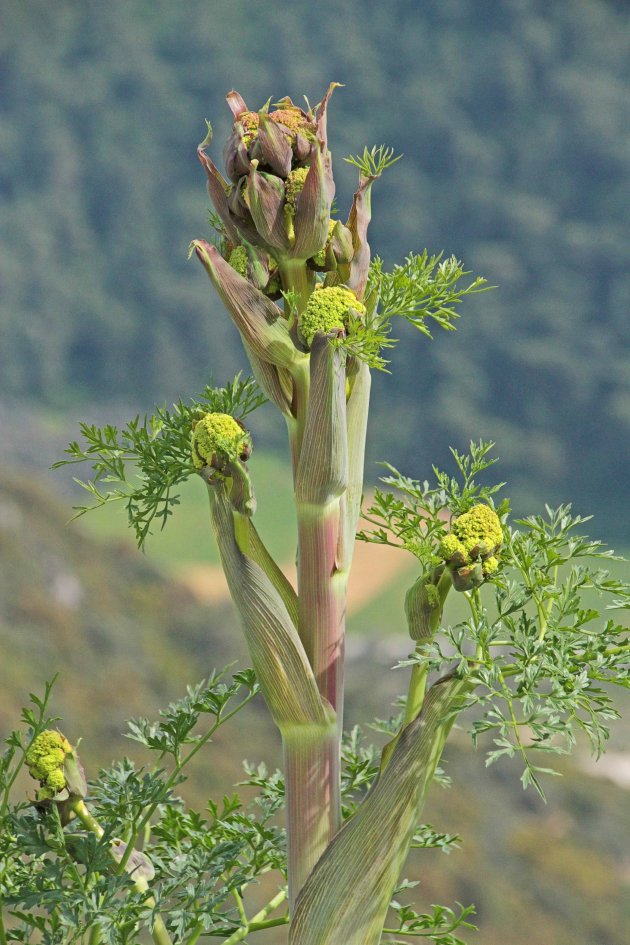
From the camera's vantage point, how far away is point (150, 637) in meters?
Result: 5.24

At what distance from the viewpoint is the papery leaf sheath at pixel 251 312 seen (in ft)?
3.19

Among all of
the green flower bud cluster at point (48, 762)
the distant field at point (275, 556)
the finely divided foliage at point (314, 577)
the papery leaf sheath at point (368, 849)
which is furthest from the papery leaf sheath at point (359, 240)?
the distant field at point (275, 556)

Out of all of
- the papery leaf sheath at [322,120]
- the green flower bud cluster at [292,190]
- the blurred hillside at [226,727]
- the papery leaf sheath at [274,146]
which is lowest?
the green flower bud cluster at [292,190]

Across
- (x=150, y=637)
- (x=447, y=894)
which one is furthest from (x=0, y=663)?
(x=447, y=894)

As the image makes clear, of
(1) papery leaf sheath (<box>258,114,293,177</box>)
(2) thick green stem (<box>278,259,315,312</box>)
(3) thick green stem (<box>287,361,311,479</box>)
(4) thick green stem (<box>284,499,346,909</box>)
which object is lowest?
(4) thick green stem (<box>284,499,346,909</box>)

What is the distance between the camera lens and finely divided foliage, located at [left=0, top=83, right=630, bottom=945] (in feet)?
3.11

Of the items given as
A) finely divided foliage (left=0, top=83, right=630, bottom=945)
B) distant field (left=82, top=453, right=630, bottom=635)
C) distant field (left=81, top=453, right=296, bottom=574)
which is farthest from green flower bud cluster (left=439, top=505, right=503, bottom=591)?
distant field (left=81, top=453, right=296, bottom=574)

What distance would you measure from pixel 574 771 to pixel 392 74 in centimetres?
718

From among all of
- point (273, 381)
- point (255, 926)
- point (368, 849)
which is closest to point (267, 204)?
point (273, 381)

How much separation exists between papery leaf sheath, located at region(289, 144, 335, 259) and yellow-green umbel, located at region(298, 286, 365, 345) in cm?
4

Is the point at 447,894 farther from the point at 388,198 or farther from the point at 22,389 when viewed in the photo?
the point at 388,198

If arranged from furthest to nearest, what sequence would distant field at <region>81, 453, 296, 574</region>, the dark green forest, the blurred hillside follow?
the dark green forest < distant field at <region>81, 453, 296, 574</region> < the blurred hillside

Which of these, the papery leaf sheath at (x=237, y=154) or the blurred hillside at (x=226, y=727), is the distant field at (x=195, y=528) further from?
the papery leaf sheath at (x=237, y=154)

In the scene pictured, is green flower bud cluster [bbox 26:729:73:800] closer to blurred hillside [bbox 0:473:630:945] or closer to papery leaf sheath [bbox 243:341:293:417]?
papery leaf sheath [bbox 243:341:293:417]
